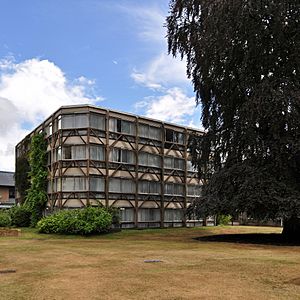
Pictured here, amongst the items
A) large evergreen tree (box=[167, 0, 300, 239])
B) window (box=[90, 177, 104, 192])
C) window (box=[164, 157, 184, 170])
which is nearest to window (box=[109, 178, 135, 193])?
window (box=[90, 177, 104, 192])

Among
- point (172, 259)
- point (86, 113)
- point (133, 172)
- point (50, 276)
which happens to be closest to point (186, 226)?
point (133, 172)

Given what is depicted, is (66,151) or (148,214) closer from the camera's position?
(66,151)

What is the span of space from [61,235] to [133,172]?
1069 centimetres

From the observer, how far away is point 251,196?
2369cm

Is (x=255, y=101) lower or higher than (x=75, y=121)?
lower

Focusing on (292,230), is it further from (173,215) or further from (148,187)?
(173,215)

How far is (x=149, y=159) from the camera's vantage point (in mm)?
42125

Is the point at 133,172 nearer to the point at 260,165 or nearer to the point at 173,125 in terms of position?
the point at 173,125

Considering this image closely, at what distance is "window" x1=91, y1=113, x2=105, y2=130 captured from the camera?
1474 inches

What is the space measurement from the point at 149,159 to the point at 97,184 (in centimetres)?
674

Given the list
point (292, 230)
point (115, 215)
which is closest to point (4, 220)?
point (115, 215)

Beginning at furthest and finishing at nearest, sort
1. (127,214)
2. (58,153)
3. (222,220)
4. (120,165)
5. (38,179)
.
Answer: (222,220), (38,179), (127,214), (120,165), (58,153)

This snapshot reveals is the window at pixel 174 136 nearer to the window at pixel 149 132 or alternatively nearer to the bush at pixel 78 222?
the window at pixel 149 132

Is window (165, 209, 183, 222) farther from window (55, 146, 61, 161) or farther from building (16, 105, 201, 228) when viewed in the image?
window (55, 146, 61, 161)
